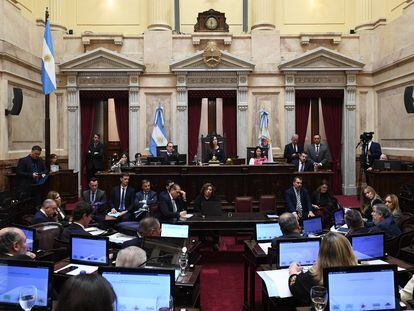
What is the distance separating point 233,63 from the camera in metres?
13.2

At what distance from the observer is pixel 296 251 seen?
387 centimetres

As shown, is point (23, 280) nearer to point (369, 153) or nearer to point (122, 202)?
point (122, 202)

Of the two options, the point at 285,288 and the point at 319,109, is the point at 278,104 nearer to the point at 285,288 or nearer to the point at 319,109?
the point at 319,109

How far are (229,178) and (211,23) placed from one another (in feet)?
19.5

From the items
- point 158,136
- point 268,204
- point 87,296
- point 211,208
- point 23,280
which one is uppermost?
point 158,136

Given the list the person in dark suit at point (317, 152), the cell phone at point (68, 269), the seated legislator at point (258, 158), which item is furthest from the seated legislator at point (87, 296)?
the person in dark suit at point (317, 152)

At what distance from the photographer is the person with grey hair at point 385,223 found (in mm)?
5230

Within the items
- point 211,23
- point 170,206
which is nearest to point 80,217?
point 170,206

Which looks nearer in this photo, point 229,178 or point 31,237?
point 31,237

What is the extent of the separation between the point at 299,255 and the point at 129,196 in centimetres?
479

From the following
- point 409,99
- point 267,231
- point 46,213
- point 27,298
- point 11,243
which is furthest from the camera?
point 409,99

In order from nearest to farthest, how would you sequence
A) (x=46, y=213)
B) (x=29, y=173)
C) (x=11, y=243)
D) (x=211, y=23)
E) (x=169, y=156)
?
(x=11, y=243)
(x=46, y=213)
(x=29, y=173)
(x=169, y=156)
(x=211, y=23)

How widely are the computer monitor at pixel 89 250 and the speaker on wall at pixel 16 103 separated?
7.67 meters

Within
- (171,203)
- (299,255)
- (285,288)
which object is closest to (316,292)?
(285,288)
